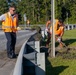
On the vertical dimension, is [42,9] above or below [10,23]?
below

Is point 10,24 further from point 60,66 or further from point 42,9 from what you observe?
point 42,9

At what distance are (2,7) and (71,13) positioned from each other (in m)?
18.6

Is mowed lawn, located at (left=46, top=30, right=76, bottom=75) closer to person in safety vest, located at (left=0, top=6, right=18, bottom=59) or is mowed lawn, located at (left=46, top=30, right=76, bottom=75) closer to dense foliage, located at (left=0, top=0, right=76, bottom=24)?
person in safety vest, located at (left=0, top=6, right=18, bottom=59)

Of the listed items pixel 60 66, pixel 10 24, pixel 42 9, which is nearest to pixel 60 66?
pixel 60 66

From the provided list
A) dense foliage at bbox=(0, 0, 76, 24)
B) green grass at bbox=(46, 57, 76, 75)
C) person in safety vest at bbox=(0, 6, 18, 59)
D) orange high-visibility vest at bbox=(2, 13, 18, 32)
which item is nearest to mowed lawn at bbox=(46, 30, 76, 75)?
green grass at bbox=(46, 57, 76, 75)

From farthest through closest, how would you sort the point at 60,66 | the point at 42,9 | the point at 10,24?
the point at 42,9 < the point at 10,24 < the point at 60,66

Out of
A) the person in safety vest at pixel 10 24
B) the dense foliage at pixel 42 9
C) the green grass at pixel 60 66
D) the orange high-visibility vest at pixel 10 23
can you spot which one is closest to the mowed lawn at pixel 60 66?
the green grass at pixel 60 66

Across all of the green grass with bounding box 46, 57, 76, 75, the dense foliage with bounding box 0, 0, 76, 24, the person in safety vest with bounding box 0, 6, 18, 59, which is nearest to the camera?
the green grass with bounding box 46, 57, 76, 75

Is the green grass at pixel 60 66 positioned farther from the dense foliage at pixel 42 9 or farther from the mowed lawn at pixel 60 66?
the dense foliage at pixel 42 9

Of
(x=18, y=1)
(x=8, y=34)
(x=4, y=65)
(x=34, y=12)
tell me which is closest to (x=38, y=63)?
(x=4, y=65)

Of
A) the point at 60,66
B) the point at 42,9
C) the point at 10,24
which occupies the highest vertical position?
the point at 10,24

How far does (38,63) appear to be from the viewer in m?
8.75

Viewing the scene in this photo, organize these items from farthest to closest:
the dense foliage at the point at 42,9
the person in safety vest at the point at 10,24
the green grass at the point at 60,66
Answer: the dense foliage at the point at 42,9, the person in safety vest at the point at 10,24, the green grass at the point at 60,66

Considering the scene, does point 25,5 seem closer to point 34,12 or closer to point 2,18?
point 34,12
